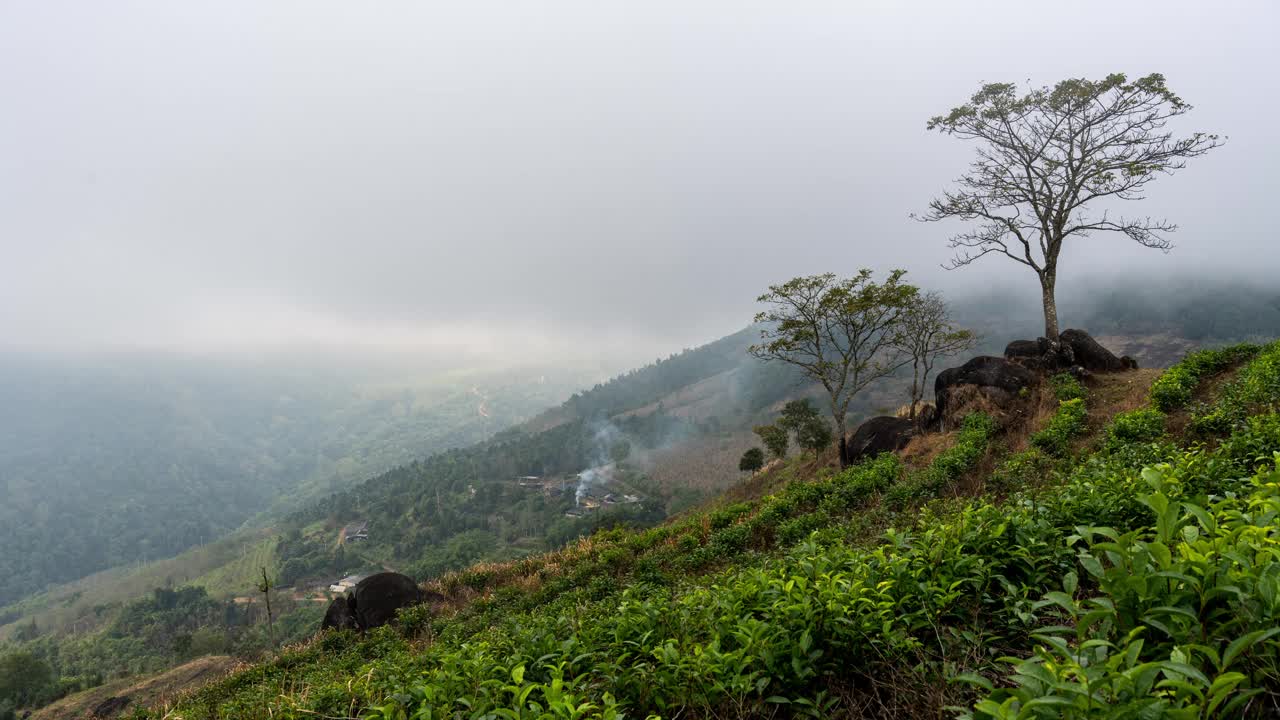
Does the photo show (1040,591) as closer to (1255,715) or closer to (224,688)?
(1255,715)

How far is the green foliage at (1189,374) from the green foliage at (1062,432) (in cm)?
149

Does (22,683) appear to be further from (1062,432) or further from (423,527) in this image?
(423,527)

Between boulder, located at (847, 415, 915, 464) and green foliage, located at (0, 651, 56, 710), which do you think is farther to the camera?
green foliage, located at (0, 651, 56, 710)

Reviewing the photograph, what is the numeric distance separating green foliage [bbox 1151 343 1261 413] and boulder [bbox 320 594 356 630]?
26.9 metres

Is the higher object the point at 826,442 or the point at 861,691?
the point at 861,691

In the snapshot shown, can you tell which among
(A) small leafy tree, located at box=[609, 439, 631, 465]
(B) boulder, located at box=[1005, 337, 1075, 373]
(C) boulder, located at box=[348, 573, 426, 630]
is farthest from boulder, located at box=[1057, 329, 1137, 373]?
(A) small leafy tree, located at box=[609, 439, 631, 465]

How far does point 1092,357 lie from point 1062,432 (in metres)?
13.0

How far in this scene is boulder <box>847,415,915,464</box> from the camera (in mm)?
23391

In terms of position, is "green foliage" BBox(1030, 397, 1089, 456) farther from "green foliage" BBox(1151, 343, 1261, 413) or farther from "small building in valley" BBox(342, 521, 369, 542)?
"small building in valley" BBox(342, 521, 369, 542)

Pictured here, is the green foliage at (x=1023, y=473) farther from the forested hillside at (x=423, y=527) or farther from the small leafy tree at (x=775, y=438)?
the forested hillside at (x=423, y=527)

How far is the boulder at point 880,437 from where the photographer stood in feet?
76.7

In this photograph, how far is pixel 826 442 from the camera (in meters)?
50.1

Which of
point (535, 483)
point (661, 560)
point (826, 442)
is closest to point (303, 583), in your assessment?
point (535, 483)

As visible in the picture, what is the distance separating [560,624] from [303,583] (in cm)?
15261
